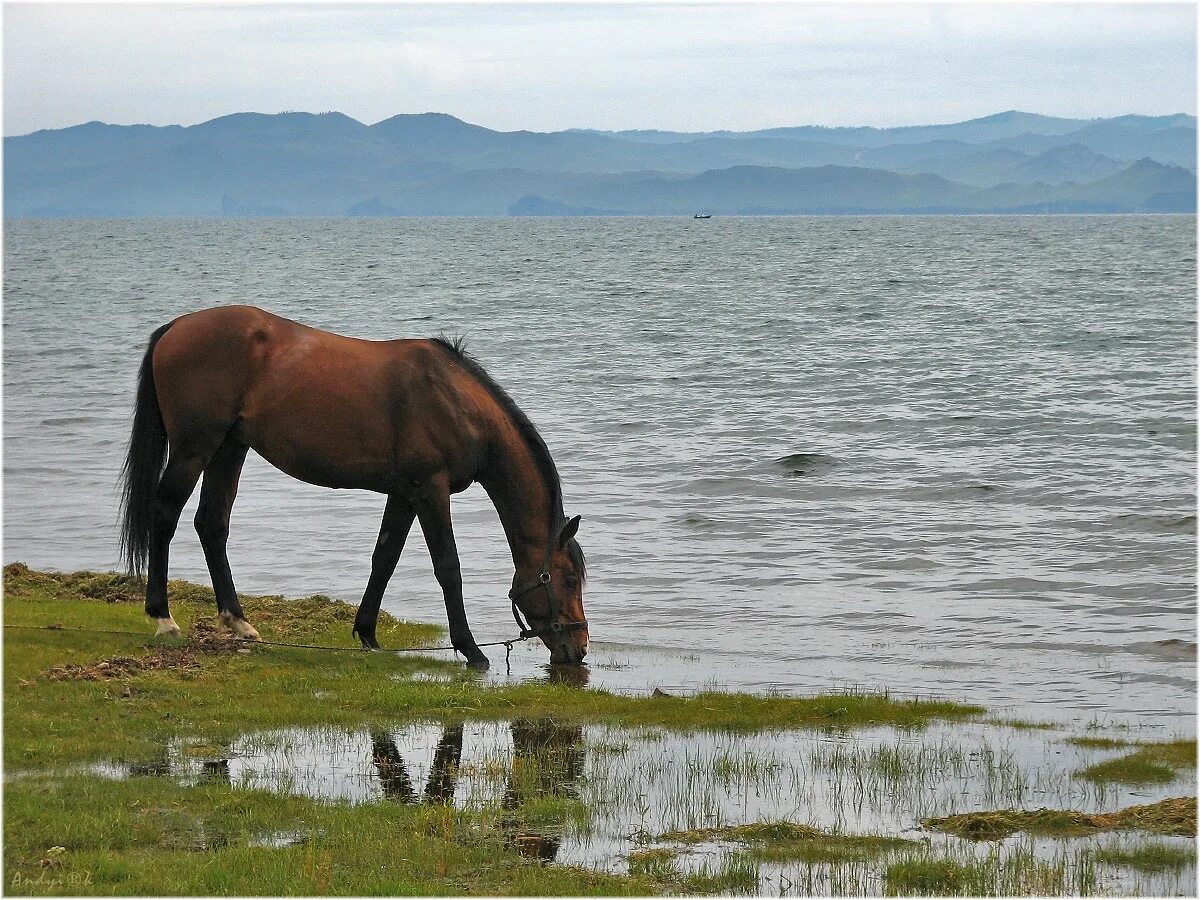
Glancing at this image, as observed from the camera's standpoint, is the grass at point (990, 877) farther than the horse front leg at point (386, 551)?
No

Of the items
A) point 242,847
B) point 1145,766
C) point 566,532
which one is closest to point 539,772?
point 242,847

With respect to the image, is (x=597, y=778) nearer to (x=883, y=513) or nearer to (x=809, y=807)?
(x=809, y=807)

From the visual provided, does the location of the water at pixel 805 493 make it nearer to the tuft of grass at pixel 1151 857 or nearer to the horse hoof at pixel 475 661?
the horse hoof at pixel 475 661

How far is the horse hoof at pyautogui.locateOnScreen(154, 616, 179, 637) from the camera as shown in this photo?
1185 cm

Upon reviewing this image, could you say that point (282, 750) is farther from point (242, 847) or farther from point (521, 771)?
point (242, 847)

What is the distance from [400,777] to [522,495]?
3.78m

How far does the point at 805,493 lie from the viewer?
23578mm

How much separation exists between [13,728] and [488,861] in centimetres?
356

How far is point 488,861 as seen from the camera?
725 cm

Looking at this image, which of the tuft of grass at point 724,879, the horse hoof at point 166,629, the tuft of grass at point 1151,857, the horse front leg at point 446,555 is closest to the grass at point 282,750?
the tuft of grass at point 724,879

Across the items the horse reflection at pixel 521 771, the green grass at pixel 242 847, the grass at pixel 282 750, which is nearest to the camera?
the green grass at pixel 242 847

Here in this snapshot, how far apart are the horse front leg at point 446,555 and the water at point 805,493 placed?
82 cm

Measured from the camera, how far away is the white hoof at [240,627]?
40.2 feet

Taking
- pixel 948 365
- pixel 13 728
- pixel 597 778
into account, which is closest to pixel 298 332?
pixel 13 728
